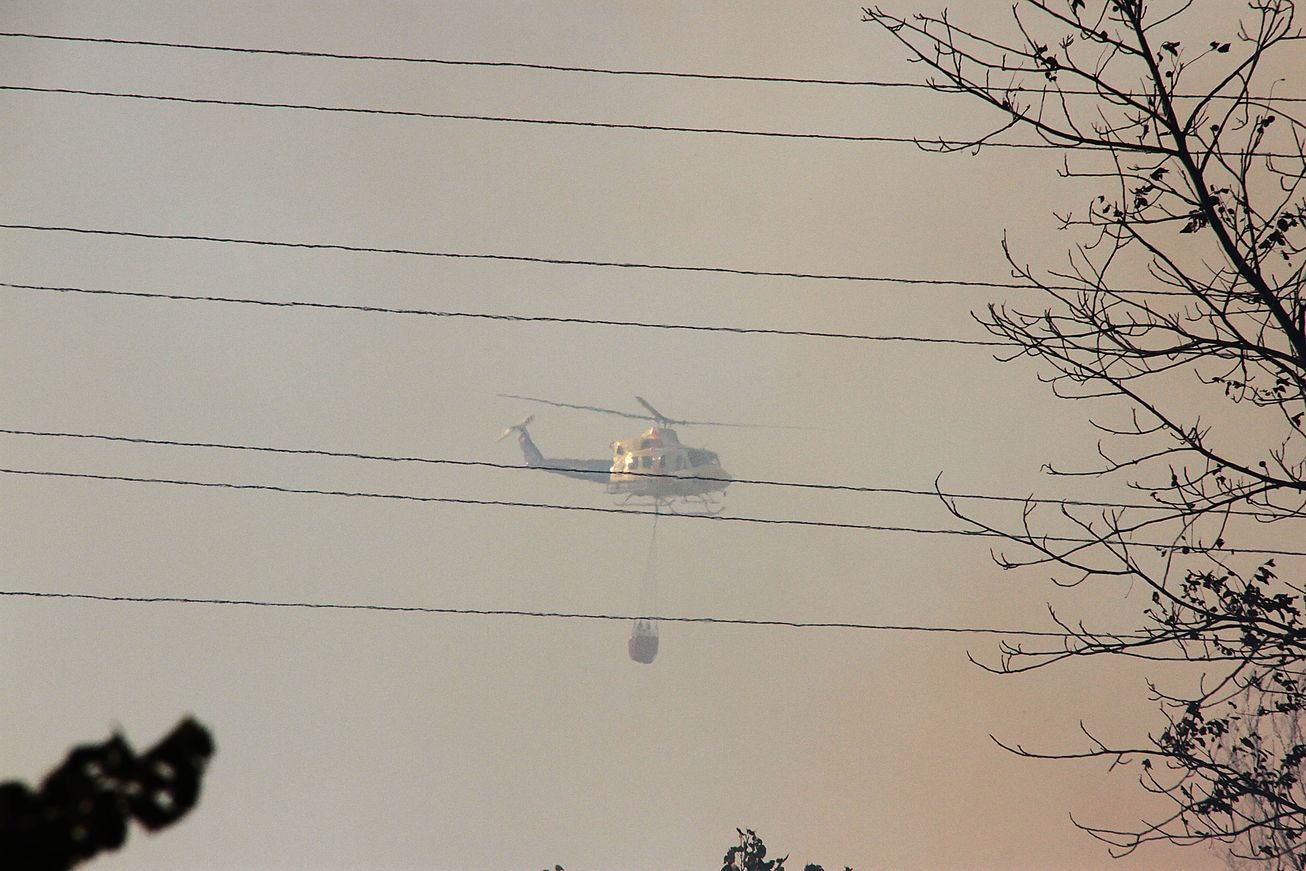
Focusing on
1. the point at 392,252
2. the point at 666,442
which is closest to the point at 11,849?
the point at 392,252

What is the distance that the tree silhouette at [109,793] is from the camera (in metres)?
3.54

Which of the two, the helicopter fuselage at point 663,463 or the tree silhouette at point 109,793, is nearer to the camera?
the tree silhouette at point 109,793

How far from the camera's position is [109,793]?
3.64 meters

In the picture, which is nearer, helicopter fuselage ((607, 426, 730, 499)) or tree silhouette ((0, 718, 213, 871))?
tree silhouette ((0, 718, 213, 871))

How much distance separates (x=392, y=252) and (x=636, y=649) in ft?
185

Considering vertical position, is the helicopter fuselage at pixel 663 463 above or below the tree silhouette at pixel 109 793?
above

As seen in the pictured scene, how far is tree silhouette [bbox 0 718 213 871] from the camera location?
3.54 metres

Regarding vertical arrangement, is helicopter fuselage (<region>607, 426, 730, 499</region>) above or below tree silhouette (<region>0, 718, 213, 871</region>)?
above

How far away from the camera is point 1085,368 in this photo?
30.8 feet

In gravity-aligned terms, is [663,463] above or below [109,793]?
→ above

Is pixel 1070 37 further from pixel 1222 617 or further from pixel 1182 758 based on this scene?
pixel 1182 758

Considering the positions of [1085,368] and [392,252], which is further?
[392,252]

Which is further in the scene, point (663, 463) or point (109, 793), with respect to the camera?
point (663, 463)

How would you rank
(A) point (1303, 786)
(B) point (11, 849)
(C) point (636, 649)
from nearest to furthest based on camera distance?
1. (B) point (11, 849)
2. (A) point (1303, 786)
3. (C) point (636, 649)
